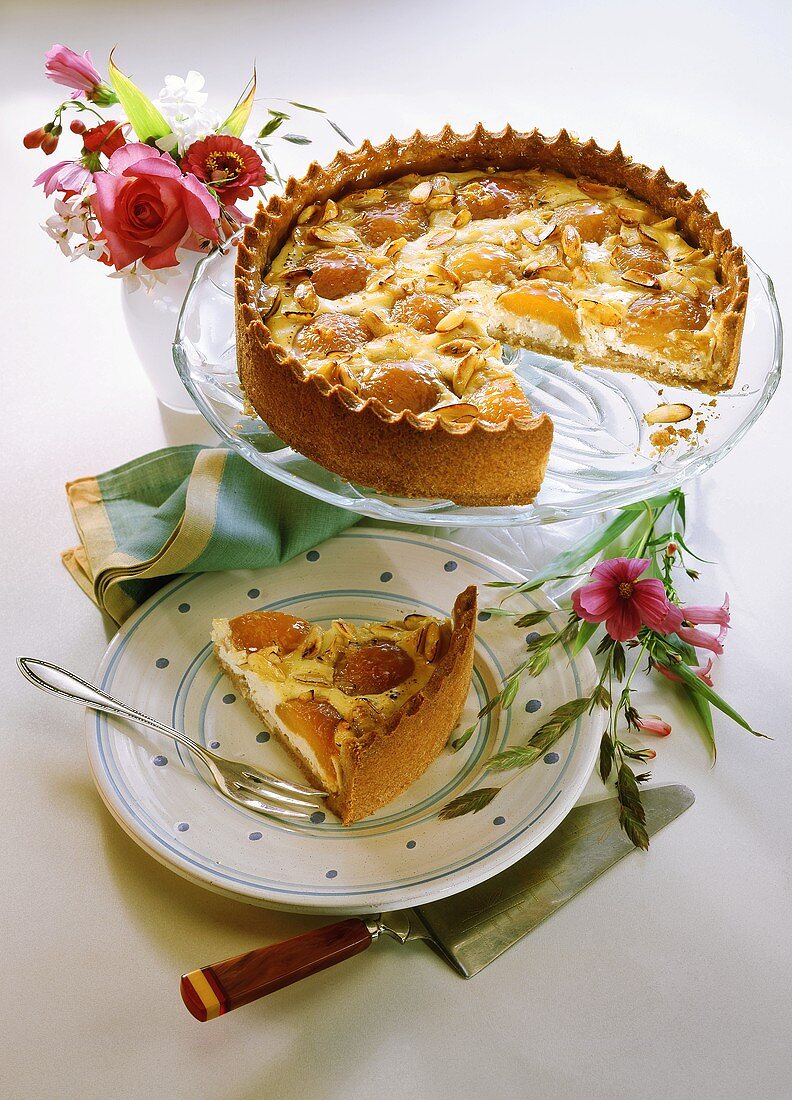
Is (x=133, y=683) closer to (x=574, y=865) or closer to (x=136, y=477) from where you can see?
(x=136, y=477)

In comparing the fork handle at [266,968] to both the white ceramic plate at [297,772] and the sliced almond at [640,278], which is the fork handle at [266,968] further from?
the sliced almond at [640,278]

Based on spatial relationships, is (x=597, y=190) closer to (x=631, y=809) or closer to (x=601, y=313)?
(x=601, y=313)

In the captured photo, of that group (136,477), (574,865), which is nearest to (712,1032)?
(574,865)

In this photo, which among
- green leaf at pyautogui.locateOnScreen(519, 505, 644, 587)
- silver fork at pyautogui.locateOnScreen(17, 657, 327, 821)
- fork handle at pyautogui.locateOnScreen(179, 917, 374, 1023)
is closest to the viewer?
fork handle at pyautogui.locateOnScreen(179, 917, 374, 1023)

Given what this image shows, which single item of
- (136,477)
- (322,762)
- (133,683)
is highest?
(136,477)

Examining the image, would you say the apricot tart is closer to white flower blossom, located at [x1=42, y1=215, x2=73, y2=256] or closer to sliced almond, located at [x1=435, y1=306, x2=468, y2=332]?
sliced almond, located at [x1=435, y1=306, x2=468, y2=332]

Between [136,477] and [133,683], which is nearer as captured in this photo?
[133,683]

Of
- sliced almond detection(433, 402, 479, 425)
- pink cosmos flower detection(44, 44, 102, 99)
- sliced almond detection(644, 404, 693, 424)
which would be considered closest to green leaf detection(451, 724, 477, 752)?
sliced almond detection(433, 402, 479, 425)
